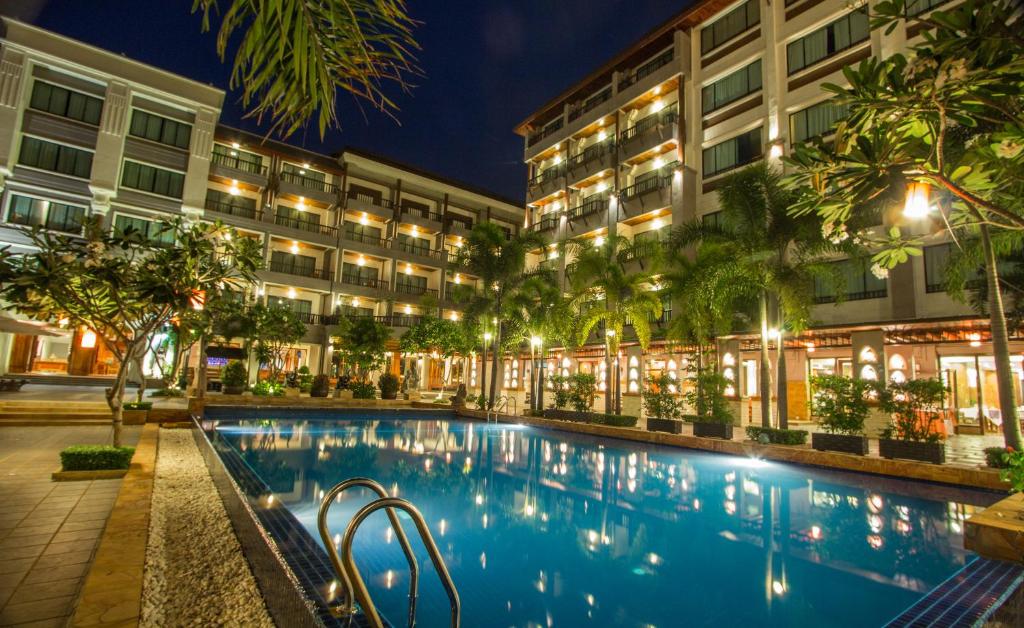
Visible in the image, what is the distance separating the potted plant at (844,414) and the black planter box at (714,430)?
2429 millimetres

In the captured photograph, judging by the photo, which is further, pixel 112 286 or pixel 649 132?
pixel 649 132

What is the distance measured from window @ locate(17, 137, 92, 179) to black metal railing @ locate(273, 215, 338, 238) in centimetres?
975

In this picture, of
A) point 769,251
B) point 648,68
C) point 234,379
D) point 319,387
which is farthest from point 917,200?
point 648,68

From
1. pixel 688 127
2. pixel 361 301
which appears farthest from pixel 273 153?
pixel 688 127

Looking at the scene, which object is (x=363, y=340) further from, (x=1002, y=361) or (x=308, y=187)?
(x=1002, y=361)

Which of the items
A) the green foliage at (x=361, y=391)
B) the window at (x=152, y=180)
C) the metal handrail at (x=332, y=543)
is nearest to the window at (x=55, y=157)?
the window at (x=152, y=180)

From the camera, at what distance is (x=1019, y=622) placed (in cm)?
375

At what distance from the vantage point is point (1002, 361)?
923cm

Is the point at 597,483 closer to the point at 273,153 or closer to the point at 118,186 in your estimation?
the point at 118,186

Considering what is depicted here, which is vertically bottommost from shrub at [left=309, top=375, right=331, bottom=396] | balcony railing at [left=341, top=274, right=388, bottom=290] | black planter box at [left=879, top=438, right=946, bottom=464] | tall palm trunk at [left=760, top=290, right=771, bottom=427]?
black planter box at [left=879, top=438, right=946, bottom=464]

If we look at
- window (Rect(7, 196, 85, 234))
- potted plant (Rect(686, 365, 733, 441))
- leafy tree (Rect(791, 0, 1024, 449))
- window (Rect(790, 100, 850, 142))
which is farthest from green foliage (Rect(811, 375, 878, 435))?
window (Rect(7, 196, 85, 234))

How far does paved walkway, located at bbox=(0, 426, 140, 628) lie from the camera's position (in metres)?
3.16

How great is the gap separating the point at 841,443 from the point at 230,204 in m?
33.3

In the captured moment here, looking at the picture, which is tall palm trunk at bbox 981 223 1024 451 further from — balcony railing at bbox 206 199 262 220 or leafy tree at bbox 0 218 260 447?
balcony railing at bbox 206 199 262 220
